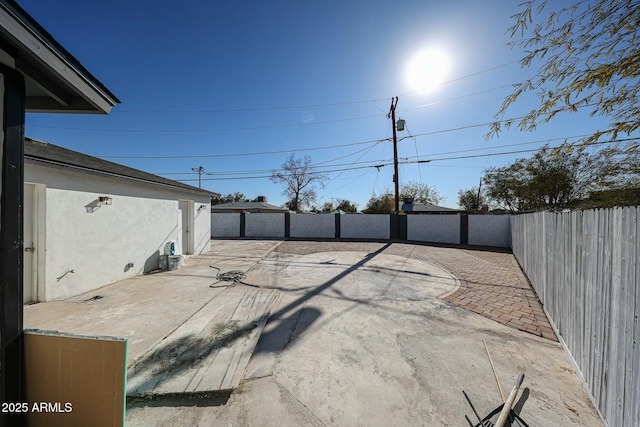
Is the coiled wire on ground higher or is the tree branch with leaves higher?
the tree branch with leaves

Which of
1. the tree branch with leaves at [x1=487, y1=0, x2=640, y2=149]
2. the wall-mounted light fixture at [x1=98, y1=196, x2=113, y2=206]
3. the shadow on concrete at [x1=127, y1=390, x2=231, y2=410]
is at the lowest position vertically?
the shadow on concrete at [x1=127, y1=390, x2=231, y2=410]

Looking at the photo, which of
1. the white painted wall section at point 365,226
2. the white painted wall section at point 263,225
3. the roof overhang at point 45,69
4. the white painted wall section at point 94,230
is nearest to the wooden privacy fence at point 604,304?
the roof overhang at point 45,69

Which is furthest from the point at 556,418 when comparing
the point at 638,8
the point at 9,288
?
the point at 9,288

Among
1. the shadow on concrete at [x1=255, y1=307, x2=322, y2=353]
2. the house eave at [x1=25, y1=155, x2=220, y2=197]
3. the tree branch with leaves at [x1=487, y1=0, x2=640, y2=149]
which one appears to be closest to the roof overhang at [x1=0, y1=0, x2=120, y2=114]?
the house eave at [x1=25, y1=155, x2=220, y2=197]

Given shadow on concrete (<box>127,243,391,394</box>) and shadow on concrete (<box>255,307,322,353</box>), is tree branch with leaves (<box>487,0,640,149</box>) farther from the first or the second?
shadow on concrete (<box>127,243,391,394</box>)

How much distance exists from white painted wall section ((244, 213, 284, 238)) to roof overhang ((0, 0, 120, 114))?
12.7m

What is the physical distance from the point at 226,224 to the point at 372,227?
9539 mm

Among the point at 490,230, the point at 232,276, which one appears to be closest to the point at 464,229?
the point at 490,230

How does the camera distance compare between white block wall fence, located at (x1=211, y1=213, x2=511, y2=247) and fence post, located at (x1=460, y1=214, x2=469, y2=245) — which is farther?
fence post, located at (x1=460, y1=214, x2=469, y2=245)

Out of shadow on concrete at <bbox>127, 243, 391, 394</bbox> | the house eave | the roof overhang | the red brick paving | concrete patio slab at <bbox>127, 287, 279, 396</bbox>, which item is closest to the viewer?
the roof overhang

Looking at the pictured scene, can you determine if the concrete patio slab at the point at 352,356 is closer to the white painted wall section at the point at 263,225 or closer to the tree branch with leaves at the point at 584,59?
the tree branch with leaves at the point at 584,59

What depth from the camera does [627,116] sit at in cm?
201

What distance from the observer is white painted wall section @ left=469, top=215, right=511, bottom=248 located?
11016mm

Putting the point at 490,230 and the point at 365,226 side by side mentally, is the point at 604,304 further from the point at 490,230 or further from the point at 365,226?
the point at 365,226
